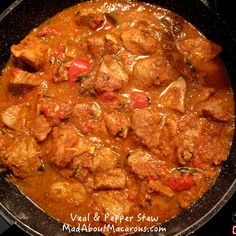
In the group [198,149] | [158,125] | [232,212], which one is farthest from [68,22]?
[232,212]

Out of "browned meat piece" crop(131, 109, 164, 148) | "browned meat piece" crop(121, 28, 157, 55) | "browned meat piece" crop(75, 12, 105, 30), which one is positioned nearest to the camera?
"browned meat piece" crop(131, 109, 164, 148)

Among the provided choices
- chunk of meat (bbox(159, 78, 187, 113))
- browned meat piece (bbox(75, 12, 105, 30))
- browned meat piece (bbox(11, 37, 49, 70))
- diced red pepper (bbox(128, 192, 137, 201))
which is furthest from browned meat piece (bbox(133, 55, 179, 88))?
diced red pepper (bbox(128, 192, 137, 201))

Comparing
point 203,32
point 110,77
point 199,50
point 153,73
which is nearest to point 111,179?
point 110,77

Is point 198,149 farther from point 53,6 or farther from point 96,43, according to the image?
point 53,6

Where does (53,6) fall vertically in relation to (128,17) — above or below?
above

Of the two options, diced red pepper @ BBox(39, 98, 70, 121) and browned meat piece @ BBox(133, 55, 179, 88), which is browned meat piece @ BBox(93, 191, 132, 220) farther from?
browned meat piece @ BBox(133, 55, 179, 88)

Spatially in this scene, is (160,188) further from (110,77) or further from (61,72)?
(61,72)

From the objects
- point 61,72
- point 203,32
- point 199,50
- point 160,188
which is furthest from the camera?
point 203,32
